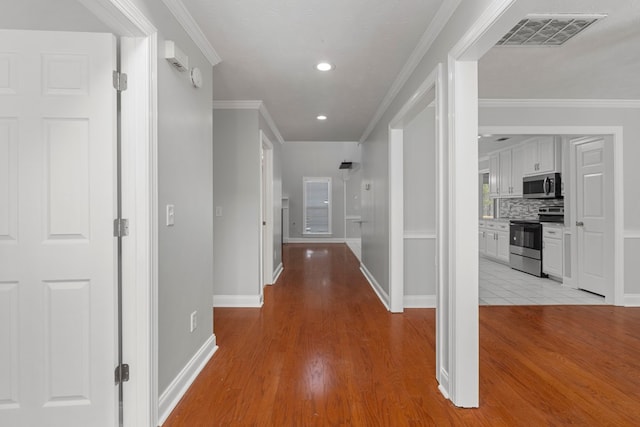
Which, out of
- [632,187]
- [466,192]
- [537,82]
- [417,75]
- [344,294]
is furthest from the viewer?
[344,294]

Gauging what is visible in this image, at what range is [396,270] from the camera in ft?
11.8

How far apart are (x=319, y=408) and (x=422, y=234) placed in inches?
96.2

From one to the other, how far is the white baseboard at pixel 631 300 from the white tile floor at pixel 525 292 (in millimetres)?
234

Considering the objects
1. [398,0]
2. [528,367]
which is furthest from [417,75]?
[528,367]

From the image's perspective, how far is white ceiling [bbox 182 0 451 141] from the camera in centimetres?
201

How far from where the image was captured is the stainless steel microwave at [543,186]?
5.20m

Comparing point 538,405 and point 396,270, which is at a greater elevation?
point 396,270

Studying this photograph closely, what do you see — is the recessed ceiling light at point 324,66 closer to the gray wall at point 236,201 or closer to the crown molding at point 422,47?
the crown molding at point 422,47

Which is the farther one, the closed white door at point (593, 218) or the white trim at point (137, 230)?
the closed white door at point (593, 218)

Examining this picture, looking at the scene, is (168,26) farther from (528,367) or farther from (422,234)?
(528,367)

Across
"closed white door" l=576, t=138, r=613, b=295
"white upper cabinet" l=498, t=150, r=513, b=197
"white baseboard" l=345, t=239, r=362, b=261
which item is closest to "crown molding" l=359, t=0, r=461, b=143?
"closed white door" l=576, t=138, r=613, b=295

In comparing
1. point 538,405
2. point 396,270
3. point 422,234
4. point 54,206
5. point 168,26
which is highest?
point 168,26

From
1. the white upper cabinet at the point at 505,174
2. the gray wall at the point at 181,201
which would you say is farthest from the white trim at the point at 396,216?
the white upper cabinet at the point at 505,174

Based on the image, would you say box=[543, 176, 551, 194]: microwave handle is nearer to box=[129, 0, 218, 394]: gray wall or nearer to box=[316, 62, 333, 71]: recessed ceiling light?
box=[316, 62, 333, 71]: recessed ceiling light
